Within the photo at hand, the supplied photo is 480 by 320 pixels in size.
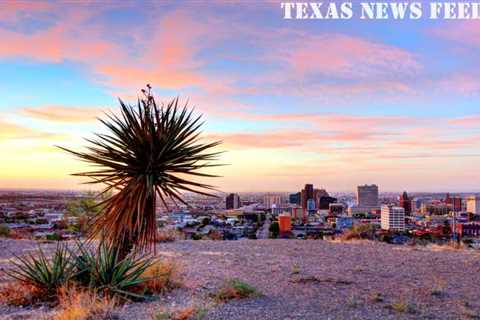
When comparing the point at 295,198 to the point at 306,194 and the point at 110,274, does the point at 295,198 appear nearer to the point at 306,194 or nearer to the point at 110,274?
the point at 306,194

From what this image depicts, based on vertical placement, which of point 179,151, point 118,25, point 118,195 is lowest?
point 118,195

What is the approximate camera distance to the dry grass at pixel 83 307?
5434 millimetres

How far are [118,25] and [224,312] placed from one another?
873 cm

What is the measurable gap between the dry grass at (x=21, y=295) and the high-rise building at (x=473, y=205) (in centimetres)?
1762

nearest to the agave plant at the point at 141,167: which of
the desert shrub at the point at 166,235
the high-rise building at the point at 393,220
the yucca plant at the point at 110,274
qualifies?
the yucca plant at the point at 110,274

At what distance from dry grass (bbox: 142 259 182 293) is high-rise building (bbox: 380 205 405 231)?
12503mm

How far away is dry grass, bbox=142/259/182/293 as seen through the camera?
24.1 ft

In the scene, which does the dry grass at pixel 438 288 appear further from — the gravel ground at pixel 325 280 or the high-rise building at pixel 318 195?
the high-rise building at pixel 318 195

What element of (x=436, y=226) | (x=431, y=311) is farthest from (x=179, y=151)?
(x=436, y=226)

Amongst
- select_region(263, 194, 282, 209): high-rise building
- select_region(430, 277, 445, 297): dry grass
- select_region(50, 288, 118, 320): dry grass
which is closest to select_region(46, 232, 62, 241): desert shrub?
select_region(50, 288, 118, 320): dry grass

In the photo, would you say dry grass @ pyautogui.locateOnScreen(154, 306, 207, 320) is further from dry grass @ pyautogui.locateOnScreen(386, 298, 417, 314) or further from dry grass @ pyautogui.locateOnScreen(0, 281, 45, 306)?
dry grass @ pyautogui.locateOnScreen(386, 298, 417, 314)

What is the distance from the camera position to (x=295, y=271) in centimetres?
934

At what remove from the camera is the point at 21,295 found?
6.84 meters

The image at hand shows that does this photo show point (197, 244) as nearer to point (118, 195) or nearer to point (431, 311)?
point (118, 195)
